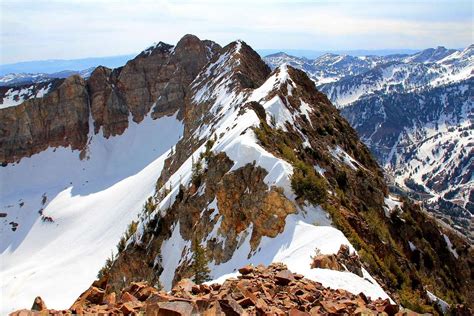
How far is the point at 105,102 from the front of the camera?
142750mm

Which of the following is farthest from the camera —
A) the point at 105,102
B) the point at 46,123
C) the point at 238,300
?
the point at 105,102

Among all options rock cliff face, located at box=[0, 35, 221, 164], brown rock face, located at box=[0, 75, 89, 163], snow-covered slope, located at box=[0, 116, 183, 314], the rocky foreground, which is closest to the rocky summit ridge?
the rocky foreground

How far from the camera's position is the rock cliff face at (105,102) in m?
136

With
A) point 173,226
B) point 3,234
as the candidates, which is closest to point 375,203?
point 173,226

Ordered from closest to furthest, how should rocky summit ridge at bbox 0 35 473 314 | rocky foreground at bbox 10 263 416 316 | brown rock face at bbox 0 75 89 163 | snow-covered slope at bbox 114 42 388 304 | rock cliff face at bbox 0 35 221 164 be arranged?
rocky foreground at bbox 10 263 416 316 → rocky summit ridge at bbox 0 35 473 314 → snow-covered slope at bbox 114 42 388 304 → brown rock face at bbox 0 75 89 163 → rock cliff face at bbox 0 35 221 164

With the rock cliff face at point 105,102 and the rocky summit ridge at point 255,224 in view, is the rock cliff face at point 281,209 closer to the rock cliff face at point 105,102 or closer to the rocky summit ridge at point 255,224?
the rocky summit ridge at point 255,224

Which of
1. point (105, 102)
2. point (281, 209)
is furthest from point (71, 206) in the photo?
point (281, 209)

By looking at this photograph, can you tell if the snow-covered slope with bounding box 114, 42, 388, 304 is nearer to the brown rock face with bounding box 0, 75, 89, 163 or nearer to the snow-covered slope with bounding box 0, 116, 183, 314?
the snow-covered slope with bounding box 0, 116, 183, 314

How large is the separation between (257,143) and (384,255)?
1379cm

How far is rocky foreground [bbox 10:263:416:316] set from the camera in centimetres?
1259

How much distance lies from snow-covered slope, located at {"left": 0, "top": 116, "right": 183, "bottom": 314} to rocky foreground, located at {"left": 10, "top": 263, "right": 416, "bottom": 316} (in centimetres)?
5701

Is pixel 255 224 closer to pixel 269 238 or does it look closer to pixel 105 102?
pixel 269 238

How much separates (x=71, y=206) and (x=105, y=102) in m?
42.7

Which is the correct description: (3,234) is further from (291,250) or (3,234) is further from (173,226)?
(291,250)
